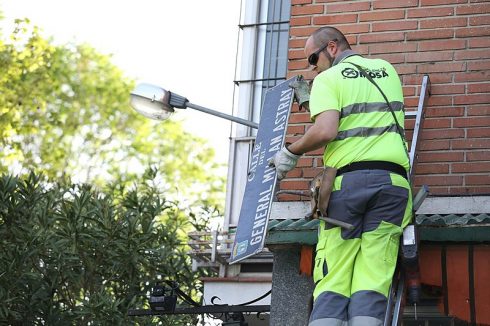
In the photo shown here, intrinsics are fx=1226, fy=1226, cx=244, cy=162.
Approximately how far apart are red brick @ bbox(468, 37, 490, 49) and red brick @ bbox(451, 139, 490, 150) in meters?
0.71

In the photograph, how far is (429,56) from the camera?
9.03m

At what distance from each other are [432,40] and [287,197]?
5.19 feet

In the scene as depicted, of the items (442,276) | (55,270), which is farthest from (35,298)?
(442,276)

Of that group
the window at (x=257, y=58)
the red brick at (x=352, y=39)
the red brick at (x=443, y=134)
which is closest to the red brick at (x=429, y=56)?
the red brick at (x=352, y=39)

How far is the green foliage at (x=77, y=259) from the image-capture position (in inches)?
570

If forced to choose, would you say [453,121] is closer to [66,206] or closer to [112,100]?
[66,206]

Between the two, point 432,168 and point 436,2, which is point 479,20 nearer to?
point 436,2

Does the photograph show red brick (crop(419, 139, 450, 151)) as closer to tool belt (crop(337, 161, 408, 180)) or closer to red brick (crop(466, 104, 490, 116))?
red brick (crop(466, 104, 490, 116))

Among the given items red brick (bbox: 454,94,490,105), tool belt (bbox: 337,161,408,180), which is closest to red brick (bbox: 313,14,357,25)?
red brick (bbox: 454,94,490,105)

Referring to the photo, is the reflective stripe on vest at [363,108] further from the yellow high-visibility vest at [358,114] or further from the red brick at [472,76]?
the red brick at [472,76]

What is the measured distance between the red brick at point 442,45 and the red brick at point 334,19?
59cm

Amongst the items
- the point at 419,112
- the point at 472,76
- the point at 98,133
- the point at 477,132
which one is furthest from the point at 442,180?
the point at 98,133

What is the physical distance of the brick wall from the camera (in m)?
8.76

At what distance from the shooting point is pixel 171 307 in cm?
1000
